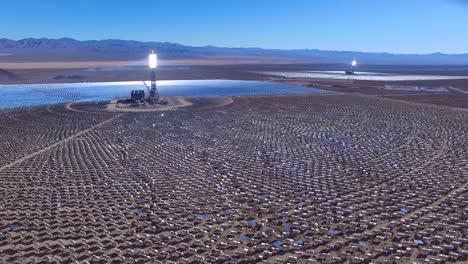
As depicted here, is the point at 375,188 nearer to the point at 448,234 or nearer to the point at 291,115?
the point at 448,234

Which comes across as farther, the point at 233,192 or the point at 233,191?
the point at 233,191

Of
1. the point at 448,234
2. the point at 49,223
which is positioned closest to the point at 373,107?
the point at 448,234

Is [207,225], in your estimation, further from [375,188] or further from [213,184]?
[375,188]

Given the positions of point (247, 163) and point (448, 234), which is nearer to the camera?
point (448, 234)

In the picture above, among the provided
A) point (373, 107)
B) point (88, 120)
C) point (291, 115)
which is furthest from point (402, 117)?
point (88, 120)

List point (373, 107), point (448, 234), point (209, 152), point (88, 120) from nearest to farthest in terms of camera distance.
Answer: point (448, 234) < point (209, 152) < point (88, 120) < point (373, 107)

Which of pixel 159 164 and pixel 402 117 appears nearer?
pixel 159 164

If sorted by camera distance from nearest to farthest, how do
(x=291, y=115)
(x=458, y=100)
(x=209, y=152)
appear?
1. (x=209, y=152)
2. (x=291, y=115)
3. (x=458, y=100)

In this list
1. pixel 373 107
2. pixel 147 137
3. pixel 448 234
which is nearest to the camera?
pixel 448 234

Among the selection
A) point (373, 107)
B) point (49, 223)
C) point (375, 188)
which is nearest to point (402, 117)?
point (373, 107)

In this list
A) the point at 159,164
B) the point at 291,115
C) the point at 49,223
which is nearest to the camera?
the point at 49,223
